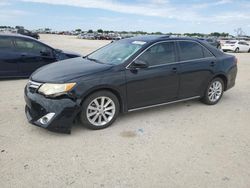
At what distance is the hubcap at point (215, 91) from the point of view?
5.51 m

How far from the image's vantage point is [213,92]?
5.56m

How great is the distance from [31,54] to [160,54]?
4637 millimetres

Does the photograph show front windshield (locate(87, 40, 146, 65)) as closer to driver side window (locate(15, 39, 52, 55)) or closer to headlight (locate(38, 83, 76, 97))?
headlight (locate(38, 83, 76, 97))

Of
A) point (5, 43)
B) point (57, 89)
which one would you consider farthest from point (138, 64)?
point (5, 43)

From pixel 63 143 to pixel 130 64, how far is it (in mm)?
1710

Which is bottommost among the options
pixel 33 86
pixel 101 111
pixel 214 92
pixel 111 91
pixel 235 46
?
pixel 235 46

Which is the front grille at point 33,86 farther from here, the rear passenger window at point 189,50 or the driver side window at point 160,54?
the rear passenger window at point 189,50

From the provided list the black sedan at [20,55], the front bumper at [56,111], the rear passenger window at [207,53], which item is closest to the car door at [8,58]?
the black sedan at [20,55]

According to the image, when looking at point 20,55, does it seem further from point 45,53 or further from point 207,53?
point 207,53

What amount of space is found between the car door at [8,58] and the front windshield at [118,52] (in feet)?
11.4

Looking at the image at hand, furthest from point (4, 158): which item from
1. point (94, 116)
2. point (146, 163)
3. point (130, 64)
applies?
point (130, 64)

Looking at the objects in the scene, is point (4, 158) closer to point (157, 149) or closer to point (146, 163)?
point (146, 163)

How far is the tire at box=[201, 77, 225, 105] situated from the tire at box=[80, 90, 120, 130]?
2.35m

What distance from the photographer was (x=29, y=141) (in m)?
3.61
